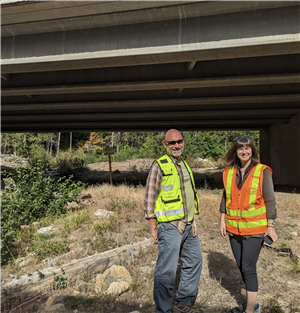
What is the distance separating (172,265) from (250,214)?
39.6 inches

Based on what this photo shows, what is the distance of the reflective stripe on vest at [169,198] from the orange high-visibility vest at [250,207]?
601 millimetres

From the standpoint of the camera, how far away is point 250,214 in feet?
9.16

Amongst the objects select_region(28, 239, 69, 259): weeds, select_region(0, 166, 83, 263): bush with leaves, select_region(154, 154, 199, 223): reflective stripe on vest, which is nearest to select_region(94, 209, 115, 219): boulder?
select_region(0, 166, 83, 263): bush with leaves

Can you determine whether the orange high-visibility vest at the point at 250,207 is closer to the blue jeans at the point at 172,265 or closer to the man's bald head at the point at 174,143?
the blue jeans at the point at 172,265

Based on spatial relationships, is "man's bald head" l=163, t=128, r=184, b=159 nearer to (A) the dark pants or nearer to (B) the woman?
(B) the woman

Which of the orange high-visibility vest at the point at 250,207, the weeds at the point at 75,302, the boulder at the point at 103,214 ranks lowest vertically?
the weeds at the point at 75,302

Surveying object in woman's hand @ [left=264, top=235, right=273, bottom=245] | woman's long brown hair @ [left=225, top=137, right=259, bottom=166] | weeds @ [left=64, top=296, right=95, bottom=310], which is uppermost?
woman's long brown hair @ [left=225, top=137, right=259, bottom=166]

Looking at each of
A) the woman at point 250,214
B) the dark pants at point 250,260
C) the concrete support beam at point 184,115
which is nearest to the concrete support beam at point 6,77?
the concrete support beam at point 184,115

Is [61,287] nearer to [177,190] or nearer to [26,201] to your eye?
[177,190]

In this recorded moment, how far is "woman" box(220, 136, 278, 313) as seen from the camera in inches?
109

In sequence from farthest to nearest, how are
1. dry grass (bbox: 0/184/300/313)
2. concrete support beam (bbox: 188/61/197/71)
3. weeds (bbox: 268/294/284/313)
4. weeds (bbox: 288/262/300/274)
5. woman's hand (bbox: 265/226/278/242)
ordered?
concrete support beam (bbox: 188/61/197/71)
weeds (bbox: 288/262/300/274)
dry grass (bbox: 0/184/300/313)
weeds (bbox: 268/294/284/313)
woman's hand (bbox: 265/226/278/242)

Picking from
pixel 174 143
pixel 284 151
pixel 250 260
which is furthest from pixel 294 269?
pixel 284 151

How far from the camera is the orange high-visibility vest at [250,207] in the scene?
277cm

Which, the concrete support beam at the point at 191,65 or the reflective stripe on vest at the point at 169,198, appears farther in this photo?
the concrete support beam at the point at 191,65
